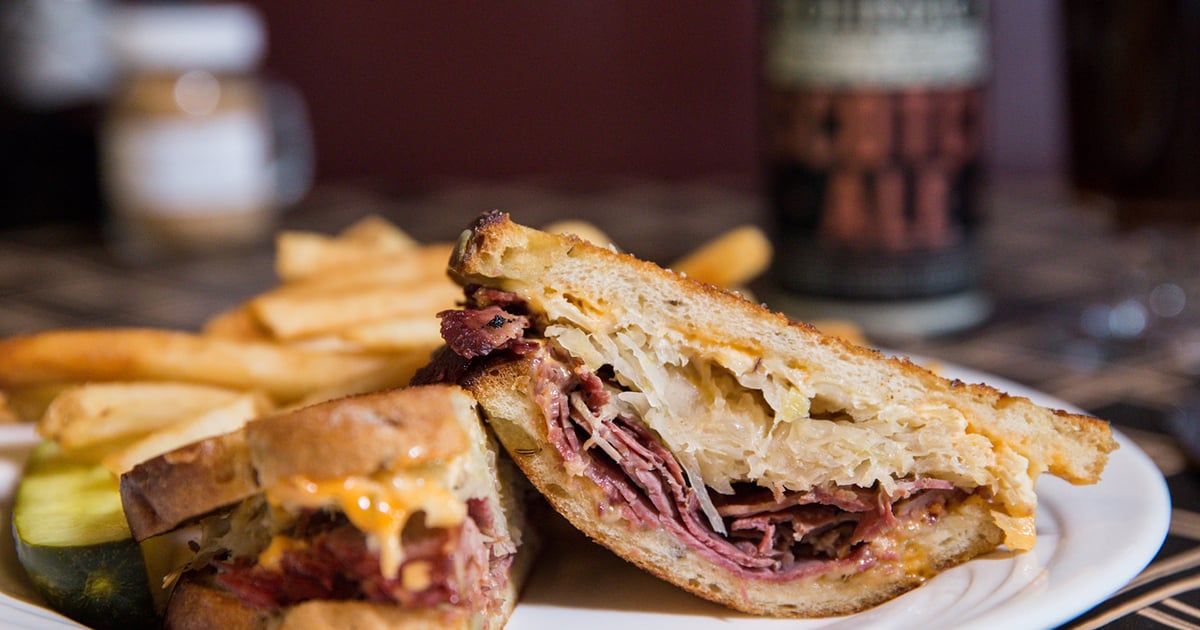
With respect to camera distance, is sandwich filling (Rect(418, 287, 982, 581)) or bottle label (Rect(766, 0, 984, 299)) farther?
bottle label (Rect(766, 0, 984, 299))

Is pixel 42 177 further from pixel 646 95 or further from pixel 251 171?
pixel 646 95

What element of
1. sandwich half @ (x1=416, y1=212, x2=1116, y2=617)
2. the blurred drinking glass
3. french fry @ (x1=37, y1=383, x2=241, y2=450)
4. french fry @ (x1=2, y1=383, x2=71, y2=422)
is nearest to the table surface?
the blurred drinking glass

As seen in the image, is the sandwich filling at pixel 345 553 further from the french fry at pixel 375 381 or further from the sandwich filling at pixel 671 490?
the french fry at pixel 375 381

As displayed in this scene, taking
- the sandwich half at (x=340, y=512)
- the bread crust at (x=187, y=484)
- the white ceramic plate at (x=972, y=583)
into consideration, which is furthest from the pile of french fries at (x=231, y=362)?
the sandwich half at (x=340, y=512)

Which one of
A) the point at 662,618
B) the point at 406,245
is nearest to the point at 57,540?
the point at 662,618

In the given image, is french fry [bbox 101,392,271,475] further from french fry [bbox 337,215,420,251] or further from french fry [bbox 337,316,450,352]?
french fry [bbox 337,215,420,251]
